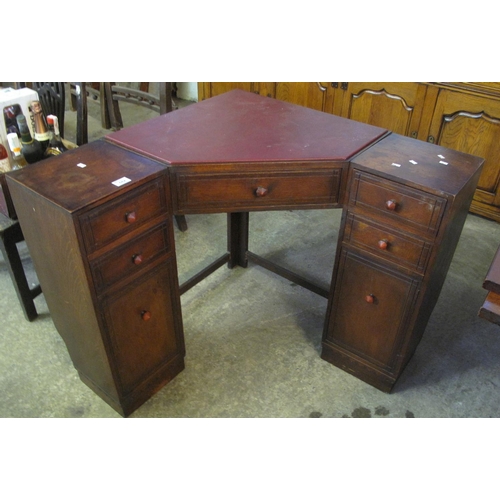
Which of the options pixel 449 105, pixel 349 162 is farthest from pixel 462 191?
pixel 449 105

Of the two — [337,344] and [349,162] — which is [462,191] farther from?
[337,344]

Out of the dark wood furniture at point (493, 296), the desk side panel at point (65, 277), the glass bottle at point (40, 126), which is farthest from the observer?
the glass bottle at point (40, 126)

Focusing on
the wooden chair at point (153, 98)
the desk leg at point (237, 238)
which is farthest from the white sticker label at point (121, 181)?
the wooden chair at point (153, 98)

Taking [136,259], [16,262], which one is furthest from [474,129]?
[16,262]

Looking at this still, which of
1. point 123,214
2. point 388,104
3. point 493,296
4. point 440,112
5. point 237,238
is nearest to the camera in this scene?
point 493,296

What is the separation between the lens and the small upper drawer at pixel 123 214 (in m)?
1.28

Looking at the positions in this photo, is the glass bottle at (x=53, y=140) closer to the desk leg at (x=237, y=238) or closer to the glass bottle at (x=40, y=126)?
the glass bottle at (x=40, y=126)

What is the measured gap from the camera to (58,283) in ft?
4.91

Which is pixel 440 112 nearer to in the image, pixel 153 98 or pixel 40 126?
pixel 153 98

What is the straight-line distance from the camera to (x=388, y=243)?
153 cm

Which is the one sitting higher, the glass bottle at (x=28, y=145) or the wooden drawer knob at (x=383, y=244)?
→ the glass bottle at (x=28, y=145)

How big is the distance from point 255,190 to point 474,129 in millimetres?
1760

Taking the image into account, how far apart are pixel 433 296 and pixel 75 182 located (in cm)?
135

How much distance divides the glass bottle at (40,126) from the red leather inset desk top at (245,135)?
336 millimetres
